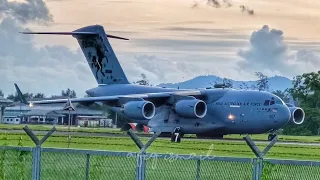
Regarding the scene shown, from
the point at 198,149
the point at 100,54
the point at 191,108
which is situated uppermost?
the point at 100,54

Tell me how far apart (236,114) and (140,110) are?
18.6ft

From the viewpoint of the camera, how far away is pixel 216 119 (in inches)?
2372

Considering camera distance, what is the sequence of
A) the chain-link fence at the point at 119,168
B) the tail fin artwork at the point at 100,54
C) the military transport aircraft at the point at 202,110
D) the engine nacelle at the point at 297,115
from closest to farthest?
the chain-link fence at the point at 119,168 → the military transport aircraft at the point at 202,110 → the engine nacelle at the point at 297,115 → the tail fin artwork at the point at 100,54

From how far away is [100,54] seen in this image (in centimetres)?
7006

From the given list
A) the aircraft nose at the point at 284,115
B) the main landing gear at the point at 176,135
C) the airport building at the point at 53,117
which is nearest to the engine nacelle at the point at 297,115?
the aircraft nose at the point at 284,115

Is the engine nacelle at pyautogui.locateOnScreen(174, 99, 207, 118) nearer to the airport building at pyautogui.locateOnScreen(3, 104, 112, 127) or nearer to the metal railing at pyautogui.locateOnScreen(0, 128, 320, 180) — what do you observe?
the metal railing at pyautogui.locateOnScreen(0, 128, 320, 180)

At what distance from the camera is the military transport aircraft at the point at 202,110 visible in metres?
58.7

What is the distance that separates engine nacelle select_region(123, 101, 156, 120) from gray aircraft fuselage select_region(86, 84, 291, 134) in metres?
2.39

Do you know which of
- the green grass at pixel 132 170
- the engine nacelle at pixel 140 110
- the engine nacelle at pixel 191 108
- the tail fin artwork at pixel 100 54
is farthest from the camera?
the tail fin artwork at pixel 100 54

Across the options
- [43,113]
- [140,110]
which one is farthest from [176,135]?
[43,113]

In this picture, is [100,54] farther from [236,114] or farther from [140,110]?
[236,114]

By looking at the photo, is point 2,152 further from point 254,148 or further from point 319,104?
point 319,104

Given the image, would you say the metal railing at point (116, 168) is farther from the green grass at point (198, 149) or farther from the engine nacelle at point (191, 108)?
the engine nacelle at point (191, 108)

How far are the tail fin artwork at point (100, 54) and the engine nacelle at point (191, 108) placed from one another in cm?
995
